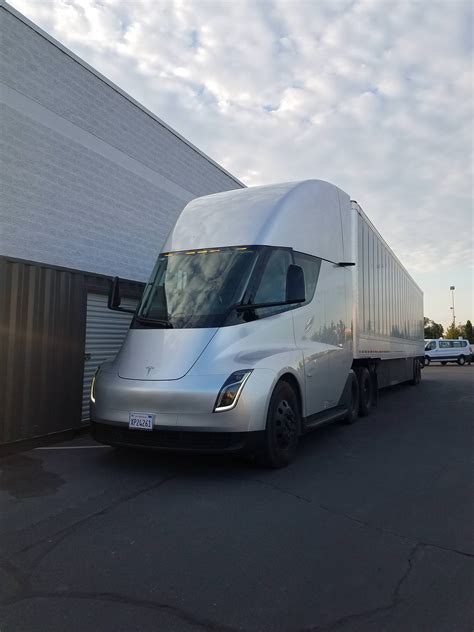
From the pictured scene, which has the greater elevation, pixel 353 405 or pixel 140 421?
pixel 140 421

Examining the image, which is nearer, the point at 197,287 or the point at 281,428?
the point at 281,428

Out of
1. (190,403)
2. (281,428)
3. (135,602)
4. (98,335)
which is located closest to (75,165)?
(98,335)

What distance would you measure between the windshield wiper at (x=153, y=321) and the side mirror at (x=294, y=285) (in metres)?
1.46

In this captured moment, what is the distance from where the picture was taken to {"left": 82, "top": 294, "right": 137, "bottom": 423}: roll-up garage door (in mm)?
8422

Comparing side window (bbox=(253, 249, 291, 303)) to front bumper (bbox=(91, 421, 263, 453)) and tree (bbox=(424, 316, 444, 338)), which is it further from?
tree (bbox=(424, 316, 444, 338))

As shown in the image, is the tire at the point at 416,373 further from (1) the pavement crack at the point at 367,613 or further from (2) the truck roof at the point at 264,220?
(1) the pavement crack at the point at 367,613

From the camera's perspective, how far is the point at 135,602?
2852 millimetres

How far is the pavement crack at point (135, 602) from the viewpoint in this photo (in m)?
2.63

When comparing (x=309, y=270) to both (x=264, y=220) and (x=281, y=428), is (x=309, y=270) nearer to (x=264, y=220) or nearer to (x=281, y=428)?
(x=264, y=220)

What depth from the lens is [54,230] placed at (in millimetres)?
9070

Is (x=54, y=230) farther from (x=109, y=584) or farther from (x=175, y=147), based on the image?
(x=109, y=584)

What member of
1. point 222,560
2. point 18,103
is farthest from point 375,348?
point 18,103

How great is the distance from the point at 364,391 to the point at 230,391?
18.2 feet

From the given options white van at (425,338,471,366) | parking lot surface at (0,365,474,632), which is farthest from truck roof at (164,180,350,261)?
white van at (425,338,471,366)
